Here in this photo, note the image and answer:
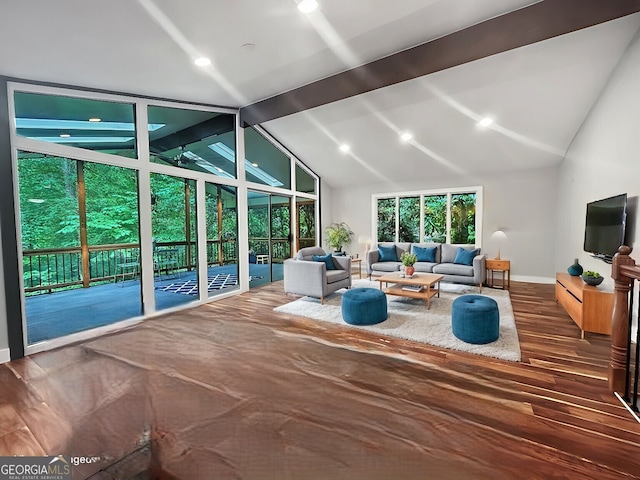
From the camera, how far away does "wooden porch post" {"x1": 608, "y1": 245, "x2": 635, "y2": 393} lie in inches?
88.1

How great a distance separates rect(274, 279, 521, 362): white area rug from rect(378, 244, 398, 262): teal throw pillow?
145 cm

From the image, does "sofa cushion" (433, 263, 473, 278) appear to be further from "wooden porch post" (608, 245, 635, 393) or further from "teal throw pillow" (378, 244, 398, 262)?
"wooden porch post" (608, 245, 635, 393)

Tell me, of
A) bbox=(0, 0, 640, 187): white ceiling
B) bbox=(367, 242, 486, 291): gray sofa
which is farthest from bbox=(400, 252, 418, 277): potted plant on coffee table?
bbox=(0, 0, 640, 187): white ceiling

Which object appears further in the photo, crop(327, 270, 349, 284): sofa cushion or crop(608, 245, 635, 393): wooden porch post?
crop(327, 270, 349, 284): sofa cushion

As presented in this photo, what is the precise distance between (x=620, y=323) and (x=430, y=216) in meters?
5.45

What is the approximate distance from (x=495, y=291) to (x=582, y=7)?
13.8 feet

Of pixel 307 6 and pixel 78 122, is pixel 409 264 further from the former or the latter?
pixel 78 122

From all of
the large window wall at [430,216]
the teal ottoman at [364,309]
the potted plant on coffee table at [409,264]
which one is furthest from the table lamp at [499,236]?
the teal ottoman at [364,309]

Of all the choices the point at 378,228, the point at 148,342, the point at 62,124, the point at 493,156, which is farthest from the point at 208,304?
the point at 493,156

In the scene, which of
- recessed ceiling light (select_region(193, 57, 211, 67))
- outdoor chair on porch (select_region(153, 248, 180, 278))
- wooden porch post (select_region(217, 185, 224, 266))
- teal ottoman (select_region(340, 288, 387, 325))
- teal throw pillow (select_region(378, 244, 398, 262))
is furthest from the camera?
teal throw pillow (select_region(378, 244, 398, 262))

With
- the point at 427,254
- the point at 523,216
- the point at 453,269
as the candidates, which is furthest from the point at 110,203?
the point at 523,216

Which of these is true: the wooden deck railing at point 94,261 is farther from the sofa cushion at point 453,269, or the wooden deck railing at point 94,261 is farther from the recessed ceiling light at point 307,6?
the sofa cushion at point 453,269

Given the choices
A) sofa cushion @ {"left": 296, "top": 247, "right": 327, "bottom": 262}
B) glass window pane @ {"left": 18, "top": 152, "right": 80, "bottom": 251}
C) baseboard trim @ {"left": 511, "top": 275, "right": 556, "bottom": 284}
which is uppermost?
glass window pane @ {"left": 18, "top": 152, "right": 80, "bottom": 251}

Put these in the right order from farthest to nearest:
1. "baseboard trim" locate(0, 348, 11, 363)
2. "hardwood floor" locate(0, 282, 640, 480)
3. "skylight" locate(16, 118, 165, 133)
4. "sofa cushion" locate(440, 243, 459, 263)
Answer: "sofa cushion" locate(440, 243, 459, 263), "skylight" locate(16, 118, 165, 133), "baseboard trim" locate(0, 348, 11, 363), "hardwood floor" locate(0, 282, 640, 480)
